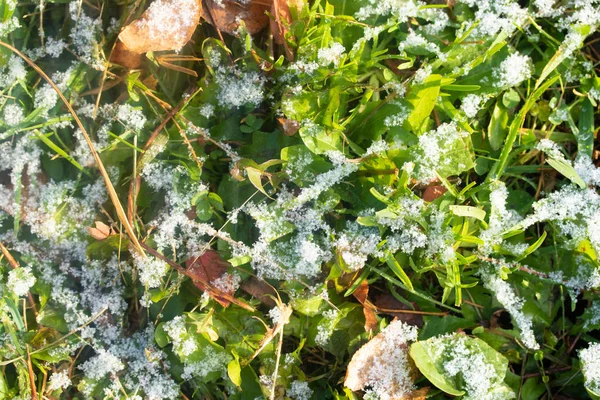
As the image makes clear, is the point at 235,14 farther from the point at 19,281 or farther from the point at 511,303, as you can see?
the point at 511,303

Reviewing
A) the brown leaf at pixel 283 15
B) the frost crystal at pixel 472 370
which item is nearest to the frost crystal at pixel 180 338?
the frost crystal at pixel 472 370

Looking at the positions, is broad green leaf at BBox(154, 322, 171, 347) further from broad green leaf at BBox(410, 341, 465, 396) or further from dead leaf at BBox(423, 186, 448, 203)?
dead leaf at BBox(423, 186, 448, 203)

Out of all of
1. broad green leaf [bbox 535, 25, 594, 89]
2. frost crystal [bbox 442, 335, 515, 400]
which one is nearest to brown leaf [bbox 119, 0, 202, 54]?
broad green leaf [bbox 535, 25, 594, 89]

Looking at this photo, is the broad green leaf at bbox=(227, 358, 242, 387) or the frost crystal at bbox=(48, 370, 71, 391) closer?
the broad green leaf at bbox=(227, 358, 242, 387)

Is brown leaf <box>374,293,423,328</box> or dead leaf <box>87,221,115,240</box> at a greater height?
dead leaf <box>87,221,115,240</box>

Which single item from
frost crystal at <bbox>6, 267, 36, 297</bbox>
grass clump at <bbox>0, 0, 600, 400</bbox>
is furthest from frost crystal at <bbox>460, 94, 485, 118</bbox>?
frost crystal at <bbox>6, 267, 36, 297</bbox>

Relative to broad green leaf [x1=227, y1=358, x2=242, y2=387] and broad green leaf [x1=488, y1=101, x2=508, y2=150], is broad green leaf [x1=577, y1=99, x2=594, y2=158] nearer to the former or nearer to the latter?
broad green leaf [x1=488, y1=101, x2=508, y2=150]

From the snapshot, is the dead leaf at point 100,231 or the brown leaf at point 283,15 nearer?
the brown leaf at point 283,15

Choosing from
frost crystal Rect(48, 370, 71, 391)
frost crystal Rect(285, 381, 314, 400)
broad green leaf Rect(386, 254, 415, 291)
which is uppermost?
broad green leaf Rect(386, 254, 415, 291)

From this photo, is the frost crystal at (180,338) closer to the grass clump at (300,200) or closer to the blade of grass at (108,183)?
the grass clump at (300,200)
